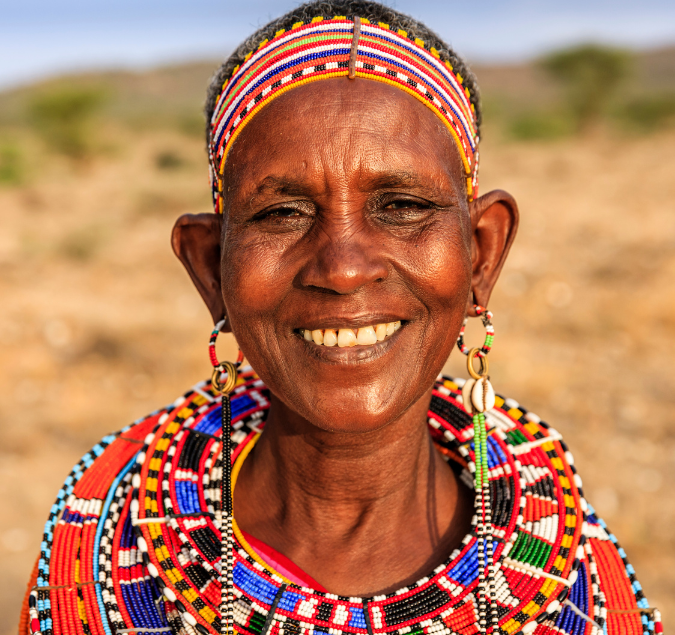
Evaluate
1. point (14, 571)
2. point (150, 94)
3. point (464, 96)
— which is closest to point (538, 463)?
point (464, 96)

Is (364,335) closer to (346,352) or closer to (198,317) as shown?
(346,352)

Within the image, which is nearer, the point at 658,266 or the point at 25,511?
the point at 25,511

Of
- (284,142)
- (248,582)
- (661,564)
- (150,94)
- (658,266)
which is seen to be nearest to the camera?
(284,142)

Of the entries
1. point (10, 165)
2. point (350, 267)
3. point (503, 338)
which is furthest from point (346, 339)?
point (10, 165)

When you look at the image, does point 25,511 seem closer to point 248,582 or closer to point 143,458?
point 143,458

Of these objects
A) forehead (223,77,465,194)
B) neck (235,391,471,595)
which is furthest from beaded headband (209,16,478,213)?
neck (235,391,471,595)

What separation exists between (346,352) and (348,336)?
5cm

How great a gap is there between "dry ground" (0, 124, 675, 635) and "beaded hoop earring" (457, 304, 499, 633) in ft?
12.2

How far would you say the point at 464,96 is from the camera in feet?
7.13

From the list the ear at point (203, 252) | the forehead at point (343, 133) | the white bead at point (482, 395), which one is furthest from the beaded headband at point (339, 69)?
the white bead at point (482, 395)

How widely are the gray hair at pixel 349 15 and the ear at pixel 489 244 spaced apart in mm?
403

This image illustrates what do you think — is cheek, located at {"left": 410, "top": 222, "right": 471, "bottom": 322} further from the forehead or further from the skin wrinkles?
the forehead

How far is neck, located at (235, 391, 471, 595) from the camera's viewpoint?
7.28 ft

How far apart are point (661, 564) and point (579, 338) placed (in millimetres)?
3546
